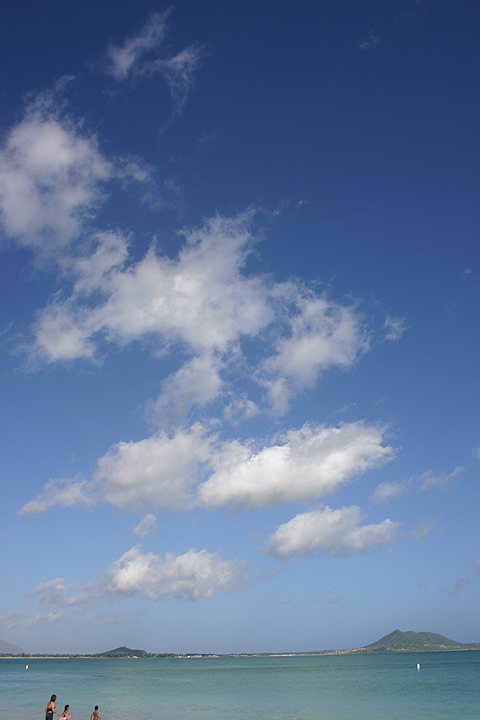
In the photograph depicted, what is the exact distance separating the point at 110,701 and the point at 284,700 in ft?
69.2

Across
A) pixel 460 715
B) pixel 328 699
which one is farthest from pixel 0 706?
pixel 460 715

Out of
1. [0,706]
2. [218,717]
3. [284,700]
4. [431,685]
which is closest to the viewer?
[218,717]

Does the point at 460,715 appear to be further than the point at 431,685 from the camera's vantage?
No

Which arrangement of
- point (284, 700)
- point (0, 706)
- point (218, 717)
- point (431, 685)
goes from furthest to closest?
point (431, 685), point (284, 700), point (0, 706), point (218, 717)

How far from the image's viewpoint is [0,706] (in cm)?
5028

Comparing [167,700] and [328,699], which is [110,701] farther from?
[328,699]

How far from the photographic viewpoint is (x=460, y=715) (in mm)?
44062

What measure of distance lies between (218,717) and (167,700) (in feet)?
57.8

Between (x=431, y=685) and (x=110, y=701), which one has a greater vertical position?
(x=110, y=701)

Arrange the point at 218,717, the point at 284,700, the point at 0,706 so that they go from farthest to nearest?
the point at 284,700 < the point at 0,706 < the point at 218,717

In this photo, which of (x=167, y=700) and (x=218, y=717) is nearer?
(x=218, y=717)

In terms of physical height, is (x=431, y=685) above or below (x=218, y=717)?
below

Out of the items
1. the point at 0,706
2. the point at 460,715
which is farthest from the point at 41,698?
the point at 460,715

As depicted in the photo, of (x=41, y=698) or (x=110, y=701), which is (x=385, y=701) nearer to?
(x=110, y=701)
